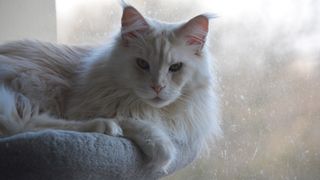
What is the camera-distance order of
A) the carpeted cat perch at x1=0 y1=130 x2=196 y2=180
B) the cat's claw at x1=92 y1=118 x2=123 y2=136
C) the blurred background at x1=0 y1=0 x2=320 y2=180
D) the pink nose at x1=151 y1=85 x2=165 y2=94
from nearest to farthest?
the carpeted cat perch at x1=0 y1=130 x2=196 y2=180 → the cat's claw at x1=92 y1=118 x2=123 y2=136 → the pink nose at x1=151 y1=85 x2=165 y2=94 → the blurred background at x1=0 y1=0 x2=320 y2=180

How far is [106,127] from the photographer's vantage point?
1.14 meters

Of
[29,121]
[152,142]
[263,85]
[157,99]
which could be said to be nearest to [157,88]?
[157,99]

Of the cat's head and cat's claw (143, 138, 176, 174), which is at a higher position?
the cat's head

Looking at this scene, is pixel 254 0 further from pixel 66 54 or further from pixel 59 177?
pixel 59 177

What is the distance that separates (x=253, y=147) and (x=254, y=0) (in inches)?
22.1

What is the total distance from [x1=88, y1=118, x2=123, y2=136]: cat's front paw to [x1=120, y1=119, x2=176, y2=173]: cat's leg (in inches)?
1.4

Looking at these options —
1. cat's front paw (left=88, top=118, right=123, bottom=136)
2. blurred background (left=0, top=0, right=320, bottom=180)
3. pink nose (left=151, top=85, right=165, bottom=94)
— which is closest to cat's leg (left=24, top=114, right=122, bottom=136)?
cat's front paw (left=88, top=118, right=123, bottom=136)

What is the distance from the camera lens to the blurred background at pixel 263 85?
1851 millimetres

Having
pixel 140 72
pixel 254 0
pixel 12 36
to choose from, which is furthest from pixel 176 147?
pixel 12 36

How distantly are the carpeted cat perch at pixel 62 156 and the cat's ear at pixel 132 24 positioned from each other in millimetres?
367

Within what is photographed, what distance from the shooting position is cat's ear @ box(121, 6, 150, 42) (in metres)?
1.32

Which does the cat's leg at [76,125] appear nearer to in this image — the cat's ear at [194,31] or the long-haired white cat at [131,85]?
the long-haired white cat at [131,85]

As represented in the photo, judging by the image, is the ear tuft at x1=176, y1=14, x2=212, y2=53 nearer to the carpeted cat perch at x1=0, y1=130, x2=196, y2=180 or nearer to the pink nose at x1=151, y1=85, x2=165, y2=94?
the pink nose at x1=151, y1=85, x2=165, y2=94

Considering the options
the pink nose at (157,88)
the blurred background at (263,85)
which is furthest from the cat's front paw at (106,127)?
the blurred background at (263,85)
